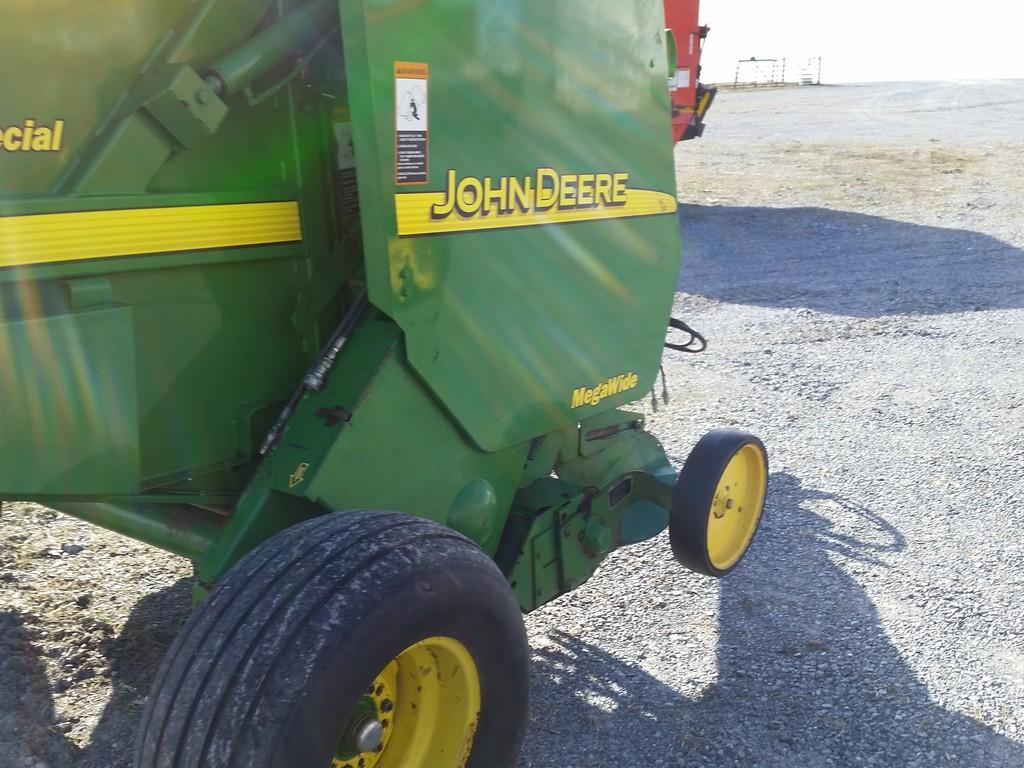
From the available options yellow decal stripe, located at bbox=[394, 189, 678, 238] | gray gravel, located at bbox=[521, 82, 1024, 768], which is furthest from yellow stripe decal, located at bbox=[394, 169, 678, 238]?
gray gravel, located at bbox=[521, 82, 1024, 768]

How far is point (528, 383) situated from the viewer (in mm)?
2709

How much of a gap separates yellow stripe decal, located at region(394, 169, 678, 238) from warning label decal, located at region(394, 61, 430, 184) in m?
0.06

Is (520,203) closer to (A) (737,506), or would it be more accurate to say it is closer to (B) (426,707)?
(B) (426,707)

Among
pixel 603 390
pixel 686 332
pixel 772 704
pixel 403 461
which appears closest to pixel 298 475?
pixel 403 461

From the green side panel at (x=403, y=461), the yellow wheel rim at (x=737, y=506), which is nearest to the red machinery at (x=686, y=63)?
the yellow wheel rim at (x=737, y=506)

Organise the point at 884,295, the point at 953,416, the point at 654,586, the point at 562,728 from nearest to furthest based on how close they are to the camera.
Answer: the point at 562,728 → the point at 654,586 → the point at 953,416 → the point at 884,295

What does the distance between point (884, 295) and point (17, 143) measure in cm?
721

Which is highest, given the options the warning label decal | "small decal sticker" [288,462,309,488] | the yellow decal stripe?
the warning label decal

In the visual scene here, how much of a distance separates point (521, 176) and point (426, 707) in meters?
1.37

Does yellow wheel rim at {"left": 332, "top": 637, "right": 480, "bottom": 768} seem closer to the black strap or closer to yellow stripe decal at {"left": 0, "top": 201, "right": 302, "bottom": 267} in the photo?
yellow stripe decal at {"left": 0, "top": 201, "right": 302, "bottom": 267}

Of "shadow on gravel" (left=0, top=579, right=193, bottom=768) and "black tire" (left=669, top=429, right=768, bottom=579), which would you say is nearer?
"shadow on gravel" (left=0, top=579, right=193, bottom=768)

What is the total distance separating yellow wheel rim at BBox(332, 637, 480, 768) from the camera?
82.7 inches

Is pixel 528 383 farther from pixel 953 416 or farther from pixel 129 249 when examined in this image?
pixel 953 416

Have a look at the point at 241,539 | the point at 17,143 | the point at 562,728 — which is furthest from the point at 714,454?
the point at 17,143
